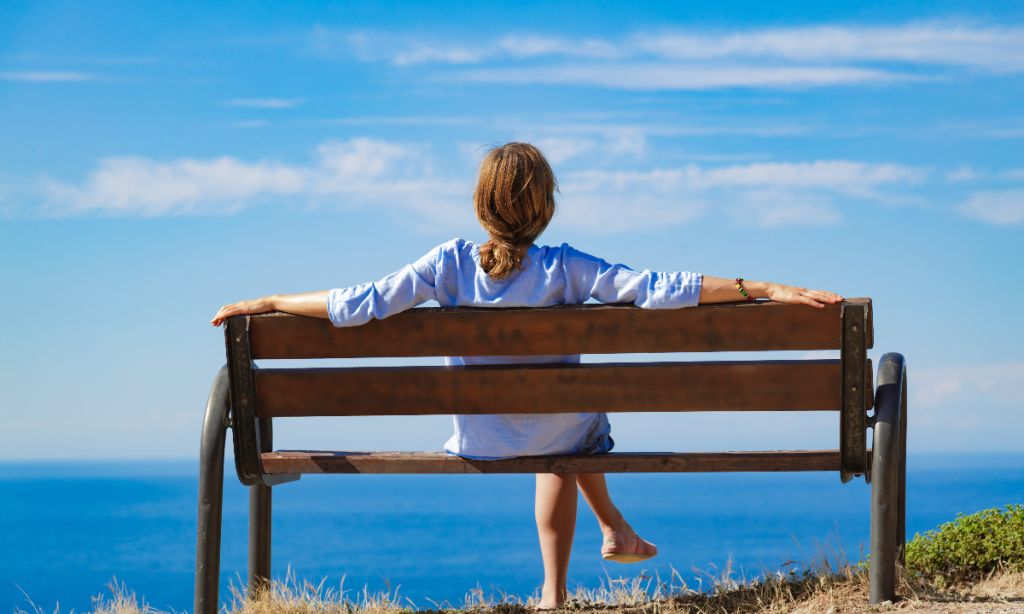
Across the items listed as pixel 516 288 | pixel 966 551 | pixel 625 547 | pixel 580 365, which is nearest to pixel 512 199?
pixel 516 288

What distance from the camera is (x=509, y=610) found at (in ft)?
15.4

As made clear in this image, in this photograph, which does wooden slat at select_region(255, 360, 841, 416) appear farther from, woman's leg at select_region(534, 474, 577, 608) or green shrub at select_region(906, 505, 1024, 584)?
green shrub at select_region(906, 505, 1024, 584)

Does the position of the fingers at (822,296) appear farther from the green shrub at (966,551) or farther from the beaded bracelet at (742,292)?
the green shrub at (966,551)

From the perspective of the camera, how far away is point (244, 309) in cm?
404

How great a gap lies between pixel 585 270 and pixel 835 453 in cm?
117

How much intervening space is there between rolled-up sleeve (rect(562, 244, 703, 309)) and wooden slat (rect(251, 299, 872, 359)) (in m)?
0.04

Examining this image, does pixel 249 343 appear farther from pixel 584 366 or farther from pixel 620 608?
pixel 620 608

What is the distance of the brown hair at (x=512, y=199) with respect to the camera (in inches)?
161

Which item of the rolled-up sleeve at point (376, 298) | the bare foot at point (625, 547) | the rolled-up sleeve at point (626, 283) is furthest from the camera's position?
the bare foot at point (625, 547)

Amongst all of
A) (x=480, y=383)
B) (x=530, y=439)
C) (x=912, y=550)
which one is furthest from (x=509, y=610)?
(x=912, y=550)

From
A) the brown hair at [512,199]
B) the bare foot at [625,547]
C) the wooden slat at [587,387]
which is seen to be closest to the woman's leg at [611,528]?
the bare foot at [625,547]

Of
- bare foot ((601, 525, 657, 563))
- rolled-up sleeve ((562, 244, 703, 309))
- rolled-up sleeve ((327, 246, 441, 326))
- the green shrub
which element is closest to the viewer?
rolled-up sleeve ((562, 244, 703, 309))

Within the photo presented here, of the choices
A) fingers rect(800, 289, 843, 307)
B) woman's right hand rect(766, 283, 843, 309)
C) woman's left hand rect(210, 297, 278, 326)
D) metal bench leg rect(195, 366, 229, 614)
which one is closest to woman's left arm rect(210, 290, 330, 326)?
woman's left hand rect(210, 297, 278, 326)

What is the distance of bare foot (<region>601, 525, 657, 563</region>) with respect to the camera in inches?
171
